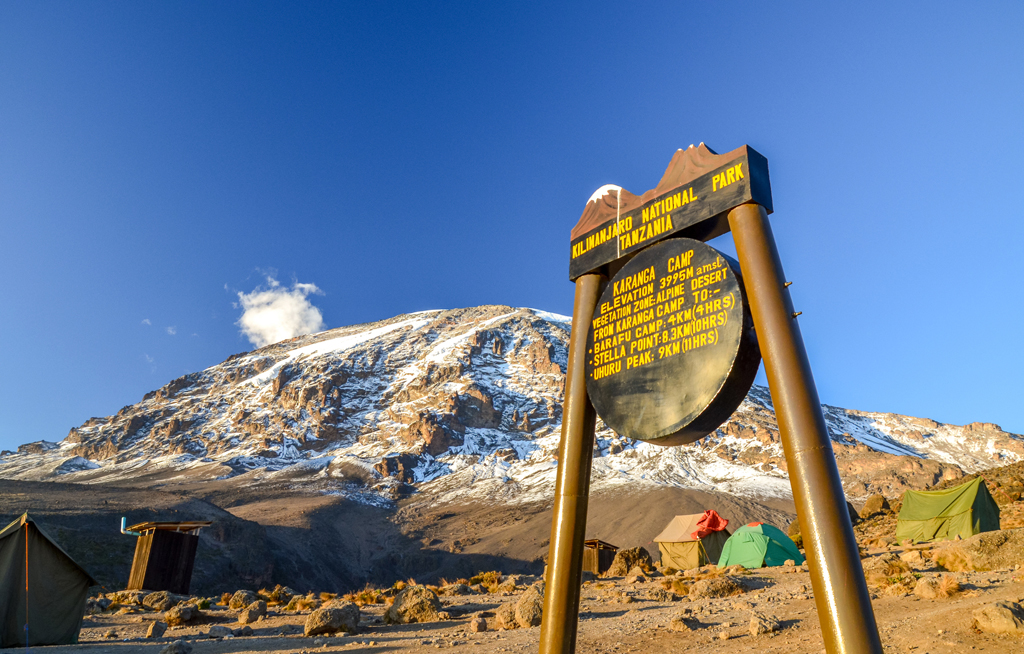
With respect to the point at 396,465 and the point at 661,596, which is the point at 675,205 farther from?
the point at 396,465

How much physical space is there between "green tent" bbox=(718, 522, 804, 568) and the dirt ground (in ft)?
16.2

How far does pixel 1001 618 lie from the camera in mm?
6281

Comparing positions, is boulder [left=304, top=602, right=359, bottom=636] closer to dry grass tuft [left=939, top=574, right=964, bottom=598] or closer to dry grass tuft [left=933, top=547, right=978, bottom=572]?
dry grass tuft [left=939, top=574, right=964, bottom=598]

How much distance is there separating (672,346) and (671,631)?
6.29 meters

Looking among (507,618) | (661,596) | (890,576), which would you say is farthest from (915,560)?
(507,618)

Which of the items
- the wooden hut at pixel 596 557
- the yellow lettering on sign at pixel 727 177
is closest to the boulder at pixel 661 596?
the yellow lettering on sign at pixel 727 177

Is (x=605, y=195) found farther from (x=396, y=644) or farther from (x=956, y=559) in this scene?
(x=956, y=559)

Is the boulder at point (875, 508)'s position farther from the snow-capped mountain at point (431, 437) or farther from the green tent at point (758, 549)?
the snow-capped mountain at point (431, 437)

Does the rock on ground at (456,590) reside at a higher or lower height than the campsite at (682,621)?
lower

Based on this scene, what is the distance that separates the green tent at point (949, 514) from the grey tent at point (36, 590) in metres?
22.8

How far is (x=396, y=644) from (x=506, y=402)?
329ft

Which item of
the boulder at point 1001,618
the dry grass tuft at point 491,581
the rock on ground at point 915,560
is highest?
the rock on ground at point 915,560

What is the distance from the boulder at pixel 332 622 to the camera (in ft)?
32.9

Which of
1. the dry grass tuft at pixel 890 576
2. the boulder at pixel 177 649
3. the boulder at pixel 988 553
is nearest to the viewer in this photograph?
the boulder at pixel 177 649
